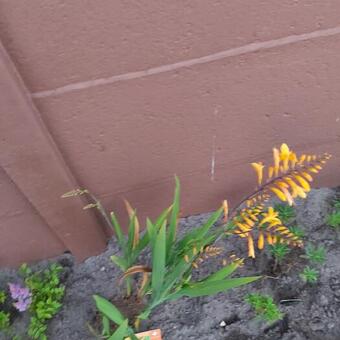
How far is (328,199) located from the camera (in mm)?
2248

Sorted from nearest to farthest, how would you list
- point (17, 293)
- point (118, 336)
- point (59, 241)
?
point (118, 336), point (17, 293), point (59, 241)

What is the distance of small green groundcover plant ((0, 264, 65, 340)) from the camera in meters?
1.96

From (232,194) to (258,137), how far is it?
0.40 meters

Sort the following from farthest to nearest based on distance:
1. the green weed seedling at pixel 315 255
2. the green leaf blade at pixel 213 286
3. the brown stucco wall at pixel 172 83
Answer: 1. the green weed seedling at pixel 315 255
2. the green leaf blade at pixel 213 286
3. the brown stucco wall at pixel 172 83

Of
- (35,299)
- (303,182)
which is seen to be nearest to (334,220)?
(303,182)

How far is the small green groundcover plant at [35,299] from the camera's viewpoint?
1960mm

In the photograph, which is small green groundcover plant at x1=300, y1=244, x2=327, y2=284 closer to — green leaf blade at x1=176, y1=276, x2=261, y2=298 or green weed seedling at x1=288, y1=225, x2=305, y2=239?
green weed seedling at x1=288, y1=225, x2=305, y2=239

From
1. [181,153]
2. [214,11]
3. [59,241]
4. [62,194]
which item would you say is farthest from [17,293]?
[214,11]

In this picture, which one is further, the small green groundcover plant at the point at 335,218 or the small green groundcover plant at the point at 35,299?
the small green groundcover plant at the point at 335,218

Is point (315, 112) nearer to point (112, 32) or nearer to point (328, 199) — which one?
point (328, 199)

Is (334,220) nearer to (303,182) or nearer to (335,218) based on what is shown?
(335,218)

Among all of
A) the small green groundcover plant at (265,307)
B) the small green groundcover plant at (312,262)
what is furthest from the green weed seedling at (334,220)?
the small green groundcover plant at (265,307)

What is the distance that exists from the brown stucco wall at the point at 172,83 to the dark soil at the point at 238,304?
36 centimetres

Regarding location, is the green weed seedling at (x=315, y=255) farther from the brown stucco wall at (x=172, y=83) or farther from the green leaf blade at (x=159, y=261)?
the green leaf blade at (x=159, y=261)
